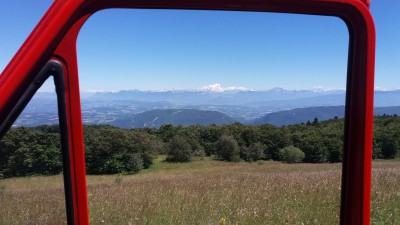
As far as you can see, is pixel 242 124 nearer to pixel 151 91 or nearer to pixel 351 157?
pixel 351 157

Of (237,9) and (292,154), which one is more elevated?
(237,9)

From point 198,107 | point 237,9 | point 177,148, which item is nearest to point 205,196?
point 198,107

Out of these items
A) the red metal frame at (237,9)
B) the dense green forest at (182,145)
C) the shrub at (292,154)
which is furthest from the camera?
the shrub at (292,154)

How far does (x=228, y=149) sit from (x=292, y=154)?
0.36 metres

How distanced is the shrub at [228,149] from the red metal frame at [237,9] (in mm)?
636

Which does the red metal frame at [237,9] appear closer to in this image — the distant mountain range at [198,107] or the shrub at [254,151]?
the distant mountain range at [198,107]

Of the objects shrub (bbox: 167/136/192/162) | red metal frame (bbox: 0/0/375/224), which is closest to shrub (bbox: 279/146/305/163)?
red metal frame (bbox: 0/0/375/224)

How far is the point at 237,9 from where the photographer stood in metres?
1.40

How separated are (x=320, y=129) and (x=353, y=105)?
35 cm

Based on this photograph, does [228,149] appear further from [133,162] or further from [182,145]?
[133,162]

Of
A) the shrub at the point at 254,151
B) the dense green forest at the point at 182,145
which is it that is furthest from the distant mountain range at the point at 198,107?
the shrub at the point at 254,151

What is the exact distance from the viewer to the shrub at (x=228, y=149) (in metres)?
1.97

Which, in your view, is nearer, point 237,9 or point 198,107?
point 237,9

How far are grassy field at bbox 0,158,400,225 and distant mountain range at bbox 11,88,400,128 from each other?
0.88 ft
